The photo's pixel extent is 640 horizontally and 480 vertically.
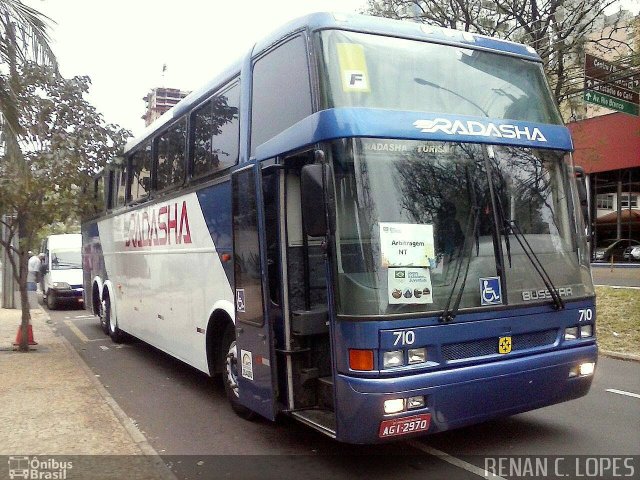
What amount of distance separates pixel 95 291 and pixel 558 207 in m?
11.3

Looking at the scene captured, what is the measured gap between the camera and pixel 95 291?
14.2m

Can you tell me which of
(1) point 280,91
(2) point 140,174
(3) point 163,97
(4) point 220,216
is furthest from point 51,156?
(3) point 163,97

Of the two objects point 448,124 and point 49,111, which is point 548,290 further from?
point 49,111

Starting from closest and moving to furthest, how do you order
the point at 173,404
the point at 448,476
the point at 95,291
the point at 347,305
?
the point at 347,305 → the point at 448,476 → the point at 173,404 → the point at 95,291

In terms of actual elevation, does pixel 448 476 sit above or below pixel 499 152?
below

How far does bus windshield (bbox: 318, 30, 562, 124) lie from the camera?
16.4 ft

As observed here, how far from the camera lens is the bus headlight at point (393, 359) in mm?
4559

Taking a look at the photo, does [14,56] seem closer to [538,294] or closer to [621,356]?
[538,294]

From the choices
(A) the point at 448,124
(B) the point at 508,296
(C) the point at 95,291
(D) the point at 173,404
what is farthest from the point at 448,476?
(C) the point at 95,291

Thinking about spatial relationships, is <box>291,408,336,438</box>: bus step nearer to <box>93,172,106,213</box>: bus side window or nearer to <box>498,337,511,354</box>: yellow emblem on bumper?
<box>498,337,511,354</box>: yellow emblem on bumper

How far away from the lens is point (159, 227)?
29.5ft

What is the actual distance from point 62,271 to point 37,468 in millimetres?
16341

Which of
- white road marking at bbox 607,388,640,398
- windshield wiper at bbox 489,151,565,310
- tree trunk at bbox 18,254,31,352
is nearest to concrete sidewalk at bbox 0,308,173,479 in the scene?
tree trunk at bbox 18,254,31,352

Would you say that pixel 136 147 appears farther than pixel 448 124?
Yes
